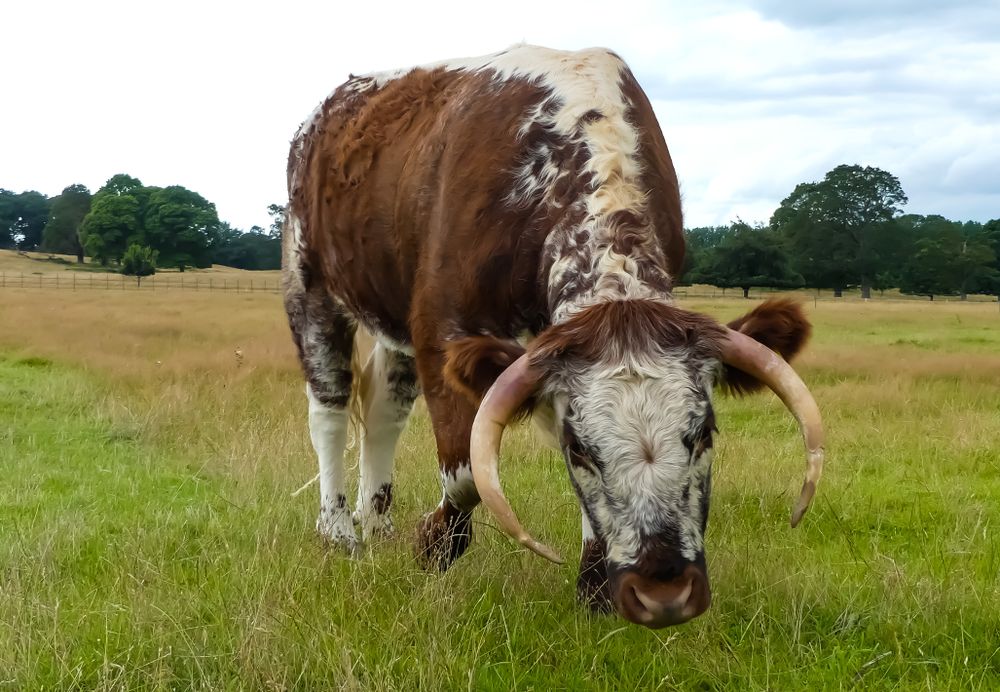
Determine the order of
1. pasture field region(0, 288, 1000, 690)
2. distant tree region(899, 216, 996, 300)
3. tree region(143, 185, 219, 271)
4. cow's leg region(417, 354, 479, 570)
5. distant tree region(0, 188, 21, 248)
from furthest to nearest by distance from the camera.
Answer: distant tree region(0, 188, 21, 248) → tree region(143, 185, 219, 271) → distant tree region(899, 216, 996, 300) → cow's leg region(417, 354, 479, 570) → pasture field region(0, 288, 1000, 690)

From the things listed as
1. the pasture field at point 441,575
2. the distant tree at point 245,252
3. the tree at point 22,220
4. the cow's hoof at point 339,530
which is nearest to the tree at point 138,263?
the distant tree at point 245,252

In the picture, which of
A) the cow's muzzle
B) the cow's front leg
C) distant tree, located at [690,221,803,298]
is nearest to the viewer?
the cow's muzzle

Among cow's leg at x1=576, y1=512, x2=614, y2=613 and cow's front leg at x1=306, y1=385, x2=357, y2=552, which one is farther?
cow's front leg at x1=306, y1=385, x2=357, y2=552

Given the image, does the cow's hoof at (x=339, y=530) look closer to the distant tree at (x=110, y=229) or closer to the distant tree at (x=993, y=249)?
the distant tree at (x=993, y=249)

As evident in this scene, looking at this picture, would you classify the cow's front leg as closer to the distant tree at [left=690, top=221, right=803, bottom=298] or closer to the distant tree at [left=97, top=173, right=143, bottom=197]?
the distant tree at [left=690, top=221, right=803, bottom=298]

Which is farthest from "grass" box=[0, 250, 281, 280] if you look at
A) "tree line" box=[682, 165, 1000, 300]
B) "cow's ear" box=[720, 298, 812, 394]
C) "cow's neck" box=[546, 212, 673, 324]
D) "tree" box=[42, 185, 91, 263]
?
"cow's ear" box=[720, 298, 812, 394]

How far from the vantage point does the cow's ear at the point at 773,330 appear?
12.4 feet

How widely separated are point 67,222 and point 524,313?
10029cm

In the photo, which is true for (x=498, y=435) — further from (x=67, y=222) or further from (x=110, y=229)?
(x=67, y=222)

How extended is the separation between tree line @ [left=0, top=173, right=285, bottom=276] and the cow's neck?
233 feet

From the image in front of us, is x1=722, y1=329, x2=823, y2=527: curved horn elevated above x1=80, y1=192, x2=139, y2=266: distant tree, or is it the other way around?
x1=80, y1=192, x2=139, y2=266: distant tree

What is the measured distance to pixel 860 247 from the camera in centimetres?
7238

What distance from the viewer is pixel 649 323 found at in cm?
348

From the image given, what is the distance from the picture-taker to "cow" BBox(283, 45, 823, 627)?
11.1 ft
